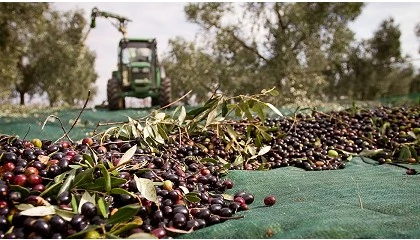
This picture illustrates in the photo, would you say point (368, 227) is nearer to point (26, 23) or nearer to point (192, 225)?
point (192, 225)

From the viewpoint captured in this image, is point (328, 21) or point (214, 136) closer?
point (214, 136)

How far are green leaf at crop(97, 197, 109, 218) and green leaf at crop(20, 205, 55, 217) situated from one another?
173mm

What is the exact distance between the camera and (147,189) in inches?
75.8

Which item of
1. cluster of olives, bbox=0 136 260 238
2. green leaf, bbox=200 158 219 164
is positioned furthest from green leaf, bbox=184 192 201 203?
green leaf, bbox=200 158 219 164

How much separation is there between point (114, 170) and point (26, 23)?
52.3 ft

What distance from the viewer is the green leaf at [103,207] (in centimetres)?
173

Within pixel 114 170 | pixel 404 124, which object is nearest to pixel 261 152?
pixel 114 170

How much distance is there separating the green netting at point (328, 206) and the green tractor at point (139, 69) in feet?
33.3

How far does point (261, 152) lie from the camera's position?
10.6 feet

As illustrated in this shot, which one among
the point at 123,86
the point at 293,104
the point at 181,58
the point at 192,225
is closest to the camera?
the point at 192,225

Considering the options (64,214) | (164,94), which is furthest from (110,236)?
(164,94)

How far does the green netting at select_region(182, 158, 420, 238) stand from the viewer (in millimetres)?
1657

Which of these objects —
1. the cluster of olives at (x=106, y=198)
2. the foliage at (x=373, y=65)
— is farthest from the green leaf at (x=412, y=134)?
the foliage at (x=373, y=65)

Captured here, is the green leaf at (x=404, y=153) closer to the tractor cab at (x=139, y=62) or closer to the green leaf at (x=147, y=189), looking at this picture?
the green leaf at (x=147, y=189)
